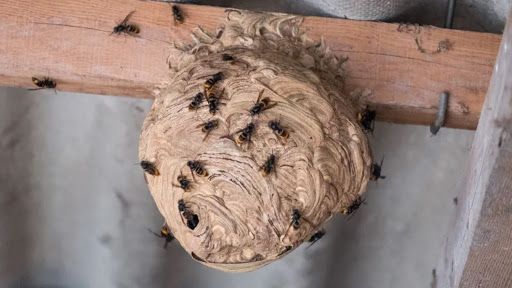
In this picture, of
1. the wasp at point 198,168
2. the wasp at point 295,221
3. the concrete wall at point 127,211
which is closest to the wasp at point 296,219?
the wasp at point 295,221

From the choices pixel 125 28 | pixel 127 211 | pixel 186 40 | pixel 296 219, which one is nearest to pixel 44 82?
pixel 125 28

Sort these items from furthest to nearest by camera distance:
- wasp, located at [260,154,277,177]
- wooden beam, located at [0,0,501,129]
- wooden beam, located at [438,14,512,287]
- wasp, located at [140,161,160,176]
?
wooden beam, located at [0,0,501,129]
wasp, located at [140,161,160,176]
wasp, located at [260,154,277,177]
wooden beam, located at [438,14,512,287]

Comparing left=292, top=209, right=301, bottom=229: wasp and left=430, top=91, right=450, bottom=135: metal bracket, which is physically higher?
left=430, top=91, right=450, bottom=135: metal bracket

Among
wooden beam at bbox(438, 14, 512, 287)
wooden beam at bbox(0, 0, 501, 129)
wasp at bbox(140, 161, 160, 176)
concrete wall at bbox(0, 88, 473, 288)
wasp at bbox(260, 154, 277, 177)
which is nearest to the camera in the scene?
wooden beam at bbox(438, 14, 512, 287)

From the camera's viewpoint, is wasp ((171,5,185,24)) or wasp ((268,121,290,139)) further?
wasp ((171,5,185,24))

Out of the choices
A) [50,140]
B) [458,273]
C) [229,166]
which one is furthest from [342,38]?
[50,140]

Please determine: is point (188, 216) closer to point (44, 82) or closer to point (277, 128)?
point (277, 128)

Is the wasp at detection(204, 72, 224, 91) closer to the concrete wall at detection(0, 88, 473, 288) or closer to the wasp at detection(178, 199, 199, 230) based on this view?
the wasp at detection(178, 199, 199, 230)

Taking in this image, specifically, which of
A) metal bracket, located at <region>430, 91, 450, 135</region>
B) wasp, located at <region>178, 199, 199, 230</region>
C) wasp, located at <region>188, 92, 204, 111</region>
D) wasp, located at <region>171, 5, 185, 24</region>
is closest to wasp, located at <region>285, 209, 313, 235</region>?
wasp, located at <region>178, 199, 199, 230</region>

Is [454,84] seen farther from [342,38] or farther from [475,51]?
[342,38]
